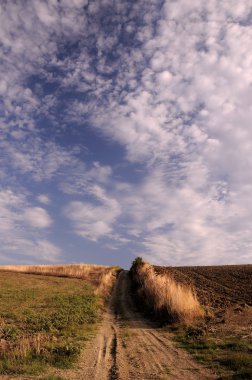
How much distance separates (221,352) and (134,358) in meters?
2.65

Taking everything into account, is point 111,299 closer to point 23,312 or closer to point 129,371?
point 23,312

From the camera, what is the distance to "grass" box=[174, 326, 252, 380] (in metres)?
10.4

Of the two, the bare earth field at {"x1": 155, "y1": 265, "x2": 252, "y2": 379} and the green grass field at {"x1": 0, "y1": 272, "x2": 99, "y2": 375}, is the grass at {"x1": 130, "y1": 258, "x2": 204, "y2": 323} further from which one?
the green grass field at {"x1": 0, "y1": 272, "x2": 99, "y2": 375}

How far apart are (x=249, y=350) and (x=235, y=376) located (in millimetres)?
2698

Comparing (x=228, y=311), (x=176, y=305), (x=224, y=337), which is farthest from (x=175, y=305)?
(x=224, y=337)

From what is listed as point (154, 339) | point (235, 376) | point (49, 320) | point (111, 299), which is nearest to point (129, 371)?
point (235, 376)

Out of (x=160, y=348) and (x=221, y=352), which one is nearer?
(x=221, y=352)

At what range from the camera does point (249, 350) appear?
482 inches

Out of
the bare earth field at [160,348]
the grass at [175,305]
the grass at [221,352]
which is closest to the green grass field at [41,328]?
the bare earth field at [160,348]

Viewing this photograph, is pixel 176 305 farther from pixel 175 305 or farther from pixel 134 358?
pixel 134 358

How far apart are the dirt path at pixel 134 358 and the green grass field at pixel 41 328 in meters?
0.58

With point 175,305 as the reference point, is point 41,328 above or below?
below

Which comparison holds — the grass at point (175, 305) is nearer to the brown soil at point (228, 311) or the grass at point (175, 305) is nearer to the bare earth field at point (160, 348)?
the bare earth field at point (160, 348)

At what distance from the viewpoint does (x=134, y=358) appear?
1191 cm
